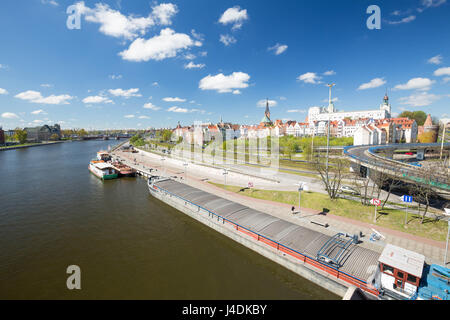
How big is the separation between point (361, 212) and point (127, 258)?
30953mm

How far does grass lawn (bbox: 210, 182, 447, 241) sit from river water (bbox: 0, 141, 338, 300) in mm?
13933

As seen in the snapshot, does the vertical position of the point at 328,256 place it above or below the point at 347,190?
below

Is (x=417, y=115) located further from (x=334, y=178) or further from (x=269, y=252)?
(x=269, y=252)

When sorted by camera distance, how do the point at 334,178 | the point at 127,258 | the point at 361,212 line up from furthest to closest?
the point at 334,178 < the point at 361,212 < the point at 127,258

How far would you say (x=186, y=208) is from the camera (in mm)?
33281

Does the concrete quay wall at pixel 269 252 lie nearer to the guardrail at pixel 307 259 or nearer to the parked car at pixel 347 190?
the guardrail at pixel 307 259

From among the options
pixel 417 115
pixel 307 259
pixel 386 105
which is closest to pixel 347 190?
pixel 307 259

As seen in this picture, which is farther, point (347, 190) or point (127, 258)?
point (347, 190)

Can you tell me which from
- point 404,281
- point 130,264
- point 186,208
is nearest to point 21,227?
point 130,264

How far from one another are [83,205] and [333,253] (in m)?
42.0

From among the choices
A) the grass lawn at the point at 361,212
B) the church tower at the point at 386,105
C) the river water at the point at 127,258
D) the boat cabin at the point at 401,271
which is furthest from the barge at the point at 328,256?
the church tower at the point at 386,105

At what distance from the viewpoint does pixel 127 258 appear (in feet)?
75.3

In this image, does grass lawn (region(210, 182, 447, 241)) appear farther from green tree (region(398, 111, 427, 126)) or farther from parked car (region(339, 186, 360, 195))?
green tree (region(398, 111, 427, 126))
